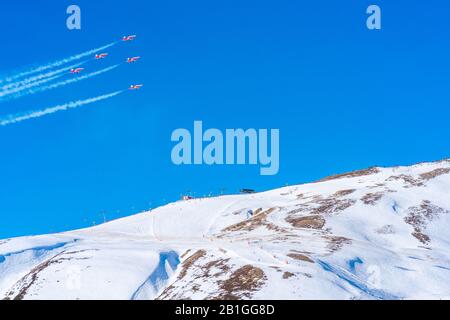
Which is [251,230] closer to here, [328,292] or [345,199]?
[345,199]

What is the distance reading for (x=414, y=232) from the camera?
438 feet

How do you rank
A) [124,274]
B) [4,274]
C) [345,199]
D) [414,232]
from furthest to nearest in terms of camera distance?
[345,199] < [414,232] < [4,274] < [124,274]

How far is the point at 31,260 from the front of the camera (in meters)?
116

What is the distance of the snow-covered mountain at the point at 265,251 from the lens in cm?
8988

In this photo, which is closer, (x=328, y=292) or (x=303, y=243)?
(x=328, y=292)

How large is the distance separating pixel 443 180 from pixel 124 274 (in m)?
102

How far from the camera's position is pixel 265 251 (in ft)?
341

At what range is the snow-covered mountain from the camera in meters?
89.9
